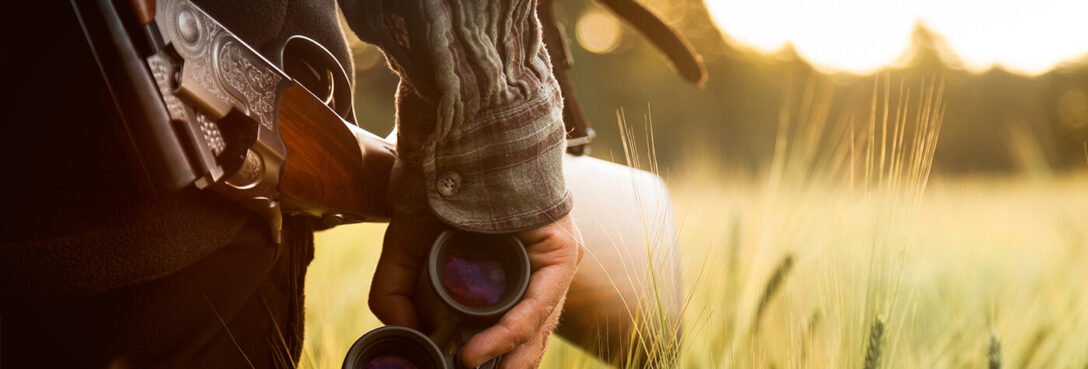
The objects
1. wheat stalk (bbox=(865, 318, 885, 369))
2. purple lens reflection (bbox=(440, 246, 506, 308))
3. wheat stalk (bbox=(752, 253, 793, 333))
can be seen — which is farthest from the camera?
wheat stalk (bbox=(752, 253, 793, 333))

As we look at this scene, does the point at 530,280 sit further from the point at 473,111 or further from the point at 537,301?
the point at 473,111

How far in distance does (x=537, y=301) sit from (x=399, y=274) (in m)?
0.14

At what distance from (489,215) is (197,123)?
0.26 metres

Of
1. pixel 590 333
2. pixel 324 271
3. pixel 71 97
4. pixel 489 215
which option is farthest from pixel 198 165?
pixel 324 271

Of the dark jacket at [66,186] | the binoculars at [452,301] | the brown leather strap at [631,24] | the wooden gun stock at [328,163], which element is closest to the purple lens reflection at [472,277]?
the binoculars at [452,301]

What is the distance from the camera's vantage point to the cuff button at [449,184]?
0.62m

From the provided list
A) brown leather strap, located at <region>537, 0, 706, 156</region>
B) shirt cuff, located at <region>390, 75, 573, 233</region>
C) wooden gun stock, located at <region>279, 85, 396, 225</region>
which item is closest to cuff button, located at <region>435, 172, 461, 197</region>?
shirt cuff, located at <region>390, 75, 573, 233</region>

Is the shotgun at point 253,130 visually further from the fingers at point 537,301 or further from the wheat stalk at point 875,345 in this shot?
the wheat stalk at point 875,345

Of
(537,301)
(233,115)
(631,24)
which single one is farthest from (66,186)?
(631,24)

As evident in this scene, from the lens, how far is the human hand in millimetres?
615

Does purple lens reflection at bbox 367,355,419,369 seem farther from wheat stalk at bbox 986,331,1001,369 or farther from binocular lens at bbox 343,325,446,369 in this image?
wheat stalk at bbox 986,331,1001,369

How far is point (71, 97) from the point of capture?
51 cm

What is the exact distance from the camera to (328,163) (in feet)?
2.10

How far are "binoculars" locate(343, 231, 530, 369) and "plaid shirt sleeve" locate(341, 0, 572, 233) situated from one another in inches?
1.4
